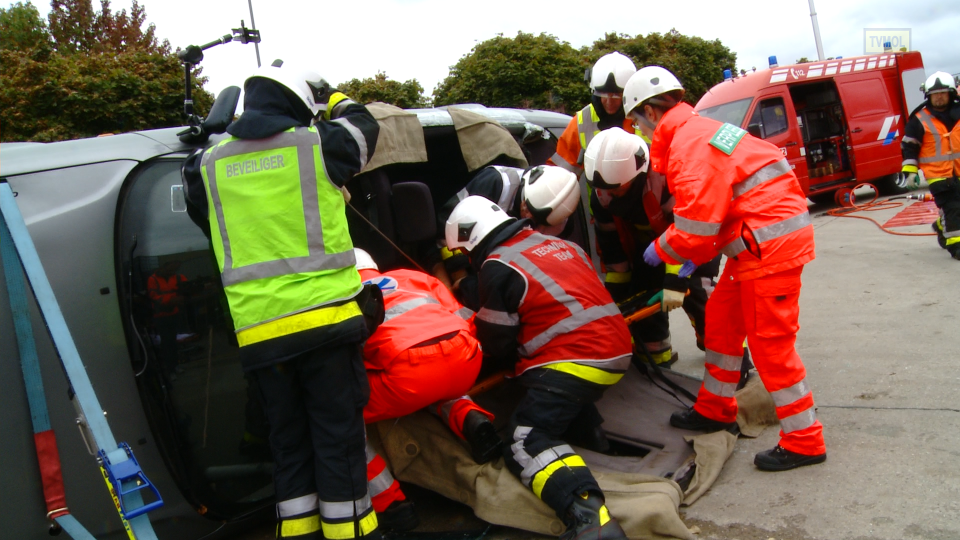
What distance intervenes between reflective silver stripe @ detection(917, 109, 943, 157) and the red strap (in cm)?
764

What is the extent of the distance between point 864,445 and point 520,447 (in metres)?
1.63

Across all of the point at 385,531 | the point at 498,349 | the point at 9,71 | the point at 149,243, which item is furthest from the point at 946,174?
the point at 9,71

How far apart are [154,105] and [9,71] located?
2299 mm

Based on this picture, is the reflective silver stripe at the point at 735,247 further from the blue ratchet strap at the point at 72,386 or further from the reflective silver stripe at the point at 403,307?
the blue ratchet strap at the point at 72,386

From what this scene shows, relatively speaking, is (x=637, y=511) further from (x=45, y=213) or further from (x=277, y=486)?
(x=45, y=213)

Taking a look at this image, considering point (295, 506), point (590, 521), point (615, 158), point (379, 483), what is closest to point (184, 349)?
point (295, 506)

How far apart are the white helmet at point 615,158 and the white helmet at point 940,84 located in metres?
4.90

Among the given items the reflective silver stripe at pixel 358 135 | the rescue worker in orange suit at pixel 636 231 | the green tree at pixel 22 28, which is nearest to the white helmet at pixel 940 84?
the rescue worker in orange suit at pixel 636 231

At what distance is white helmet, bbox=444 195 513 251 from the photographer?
3363 mm

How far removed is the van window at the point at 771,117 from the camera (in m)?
11.1

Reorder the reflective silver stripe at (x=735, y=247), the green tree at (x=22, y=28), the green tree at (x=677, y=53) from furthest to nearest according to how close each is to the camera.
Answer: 1. the green tree at (x=677, y=53)
2. the green tree at (x=22, y=28)
3. the reflective silver stripe at (x=735, y=247)

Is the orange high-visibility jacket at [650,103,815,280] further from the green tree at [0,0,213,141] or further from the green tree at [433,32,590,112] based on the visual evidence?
the green tree at [433,32,590,112]

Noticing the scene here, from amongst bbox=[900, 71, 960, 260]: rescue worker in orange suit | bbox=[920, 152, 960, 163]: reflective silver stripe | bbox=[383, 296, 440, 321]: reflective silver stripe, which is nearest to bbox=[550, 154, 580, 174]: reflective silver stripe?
bbox=[383, 296, 440, 321]: reflective silver stripe

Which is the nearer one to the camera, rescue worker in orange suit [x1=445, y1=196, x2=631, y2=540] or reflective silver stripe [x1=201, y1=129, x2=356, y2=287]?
reflective silver stripe [x1=201, y1=129, x2=356, y2=287]
